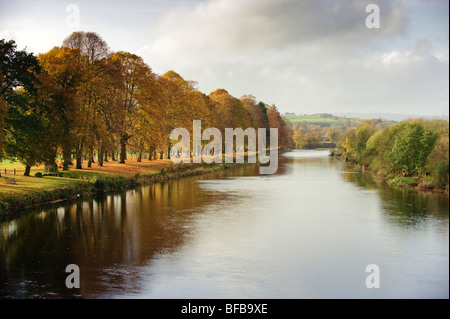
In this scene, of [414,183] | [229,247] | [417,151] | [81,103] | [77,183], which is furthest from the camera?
[417,151]

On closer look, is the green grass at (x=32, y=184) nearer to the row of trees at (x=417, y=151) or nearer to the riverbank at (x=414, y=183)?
the riverbank at (x=414, y=183)

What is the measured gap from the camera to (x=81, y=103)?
1411 inches

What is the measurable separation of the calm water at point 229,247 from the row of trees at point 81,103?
5.67 metres

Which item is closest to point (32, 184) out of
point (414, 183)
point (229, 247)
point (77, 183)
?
point (77, 183)

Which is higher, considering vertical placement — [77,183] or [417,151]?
[417,151]

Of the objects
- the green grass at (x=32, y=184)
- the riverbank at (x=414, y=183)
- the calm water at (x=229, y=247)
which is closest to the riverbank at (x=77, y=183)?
the green grass at (x=32, y=184)

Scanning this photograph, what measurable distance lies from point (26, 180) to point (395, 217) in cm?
2319

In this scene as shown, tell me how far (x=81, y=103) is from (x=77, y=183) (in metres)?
7.69

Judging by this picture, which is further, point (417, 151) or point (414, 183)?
point (417, 151)

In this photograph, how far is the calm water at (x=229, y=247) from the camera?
45.5 ft

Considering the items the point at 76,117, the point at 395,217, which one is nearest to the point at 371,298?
the point at 395,217

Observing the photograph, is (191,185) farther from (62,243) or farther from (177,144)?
(62,243)

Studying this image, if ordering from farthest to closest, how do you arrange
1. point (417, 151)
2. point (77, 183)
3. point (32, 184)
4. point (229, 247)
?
point (417, 151) < point (77, 183) < point (32, 184) < point (229, 247)

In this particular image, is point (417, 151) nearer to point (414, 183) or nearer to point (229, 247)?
point (414, 183)
